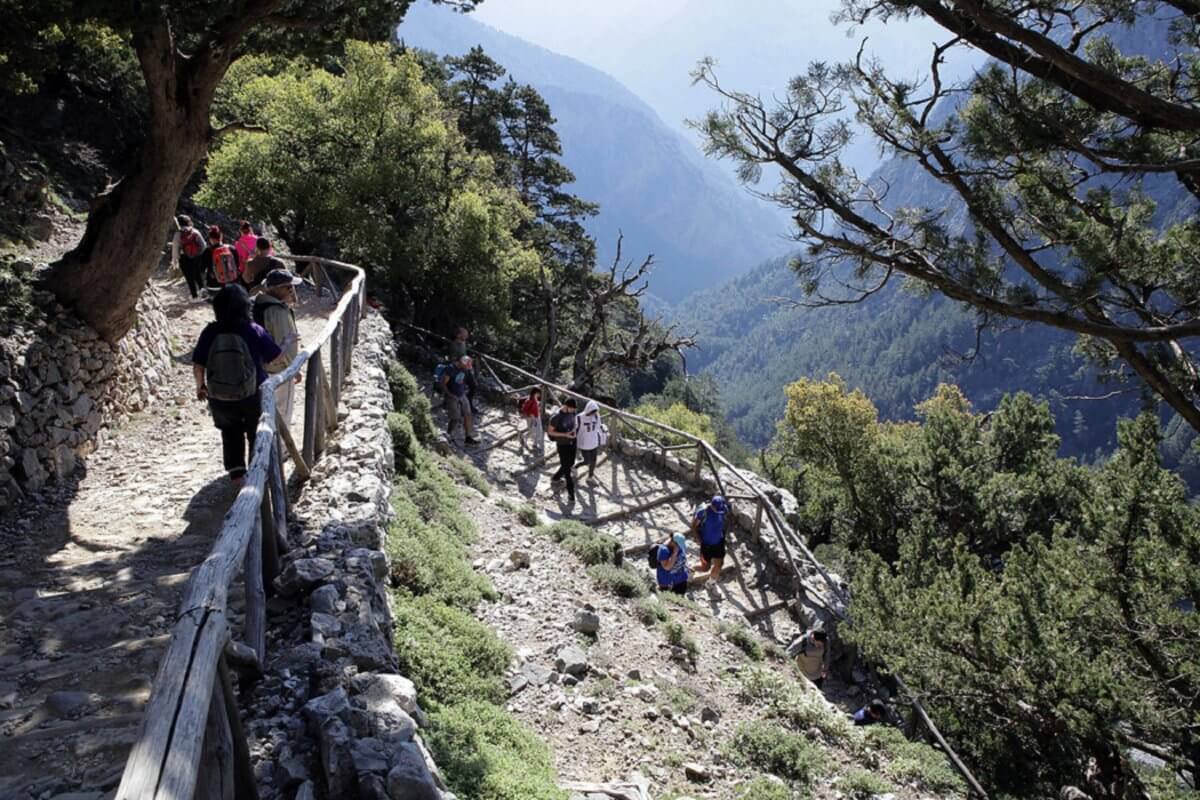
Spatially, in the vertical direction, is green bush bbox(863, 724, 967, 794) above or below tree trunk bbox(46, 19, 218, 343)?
below

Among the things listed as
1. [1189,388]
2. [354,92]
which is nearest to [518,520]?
[1189,388]

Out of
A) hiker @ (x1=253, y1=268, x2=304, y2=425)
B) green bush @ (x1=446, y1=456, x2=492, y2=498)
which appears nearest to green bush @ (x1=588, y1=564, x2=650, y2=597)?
green bush @ (x1=446, y1=456, x2=492, y2=498)

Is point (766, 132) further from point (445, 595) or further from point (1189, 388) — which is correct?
point (445, 595)

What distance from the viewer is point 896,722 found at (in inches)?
431

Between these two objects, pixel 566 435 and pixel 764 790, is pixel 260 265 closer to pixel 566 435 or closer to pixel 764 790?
pixel 566 435

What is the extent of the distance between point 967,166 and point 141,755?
331 inches

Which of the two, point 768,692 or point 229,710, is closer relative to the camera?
point 229,710

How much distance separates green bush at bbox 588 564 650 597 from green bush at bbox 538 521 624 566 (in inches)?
14.6

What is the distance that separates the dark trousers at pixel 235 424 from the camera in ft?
19.9

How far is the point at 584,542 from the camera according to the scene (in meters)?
10.6

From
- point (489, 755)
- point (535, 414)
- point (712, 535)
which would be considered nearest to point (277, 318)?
point (489, 755)

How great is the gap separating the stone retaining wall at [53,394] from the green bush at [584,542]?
573 cm

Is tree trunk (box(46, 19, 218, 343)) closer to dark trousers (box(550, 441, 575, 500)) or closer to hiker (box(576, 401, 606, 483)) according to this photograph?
dark trousers (box(550, 441, 575, 500))

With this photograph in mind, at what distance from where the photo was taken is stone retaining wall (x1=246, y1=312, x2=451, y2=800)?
350 centimetres
